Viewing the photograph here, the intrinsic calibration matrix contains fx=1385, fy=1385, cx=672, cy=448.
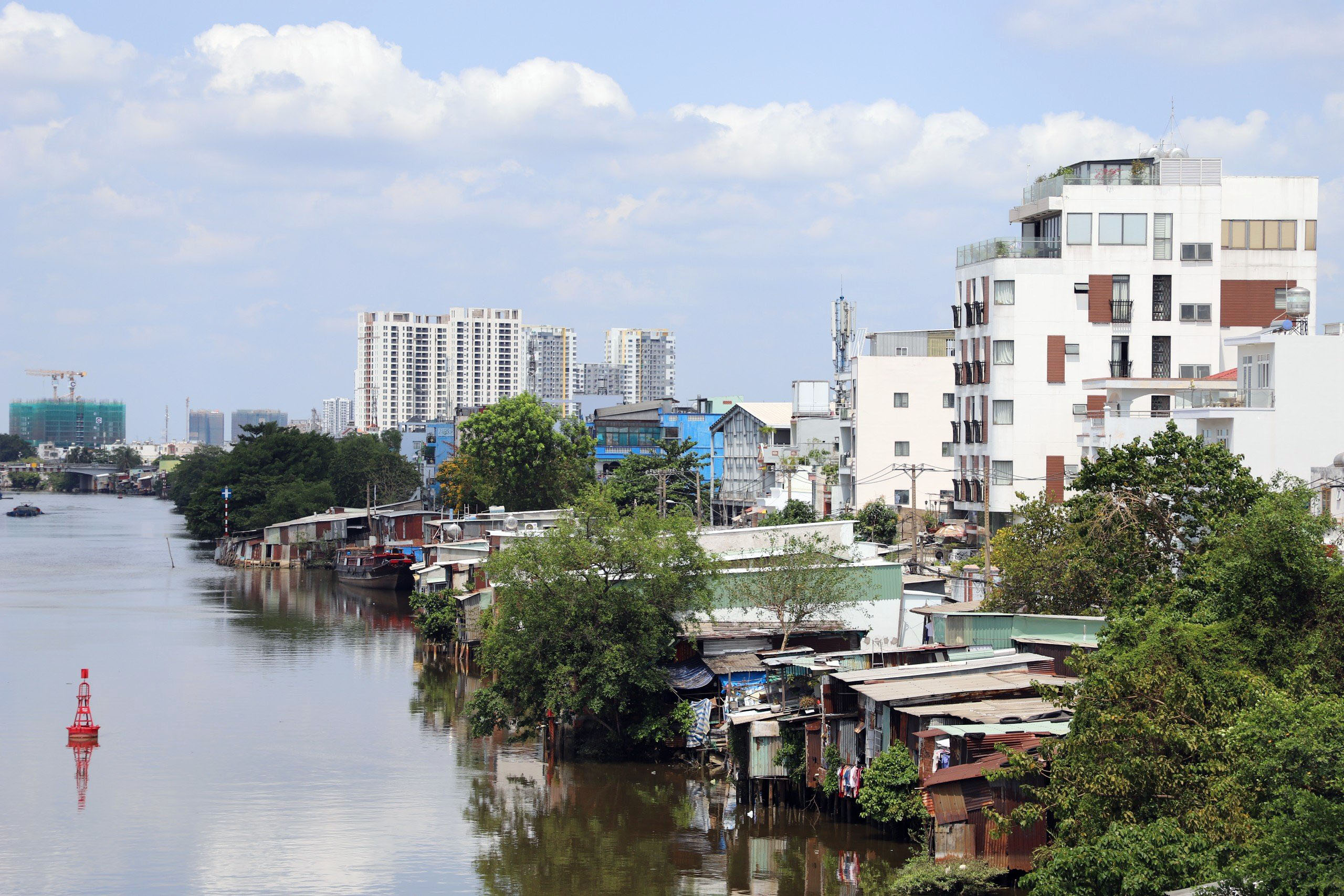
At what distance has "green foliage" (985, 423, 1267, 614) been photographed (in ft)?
79.4

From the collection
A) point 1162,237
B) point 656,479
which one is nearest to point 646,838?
point 1162,237

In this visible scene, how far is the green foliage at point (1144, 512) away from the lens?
24188mm

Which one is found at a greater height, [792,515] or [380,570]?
[792,515]

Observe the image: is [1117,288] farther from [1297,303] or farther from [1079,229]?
[1297,303]

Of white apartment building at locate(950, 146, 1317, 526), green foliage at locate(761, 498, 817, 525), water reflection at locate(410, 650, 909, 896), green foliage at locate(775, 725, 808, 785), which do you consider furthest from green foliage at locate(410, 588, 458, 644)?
green foliage at locate(775, 725, 808, 785)

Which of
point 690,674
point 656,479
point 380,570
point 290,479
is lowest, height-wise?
point 380,570

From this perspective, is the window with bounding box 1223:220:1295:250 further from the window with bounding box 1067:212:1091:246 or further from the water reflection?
the water reflection

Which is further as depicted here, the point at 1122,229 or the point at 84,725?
the point at 1122,229

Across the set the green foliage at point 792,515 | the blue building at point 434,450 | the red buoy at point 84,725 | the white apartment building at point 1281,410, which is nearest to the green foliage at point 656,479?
the green foliage at point 792,515

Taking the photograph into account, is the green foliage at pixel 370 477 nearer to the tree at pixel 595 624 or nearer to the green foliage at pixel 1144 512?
the tree at pixel 595 624

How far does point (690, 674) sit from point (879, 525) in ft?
78.2

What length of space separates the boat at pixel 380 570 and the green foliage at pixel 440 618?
58.8 ft

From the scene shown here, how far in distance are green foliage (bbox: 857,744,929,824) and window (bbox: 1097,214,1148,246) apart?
1105 inches

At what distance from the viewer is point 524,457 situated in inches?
2687
